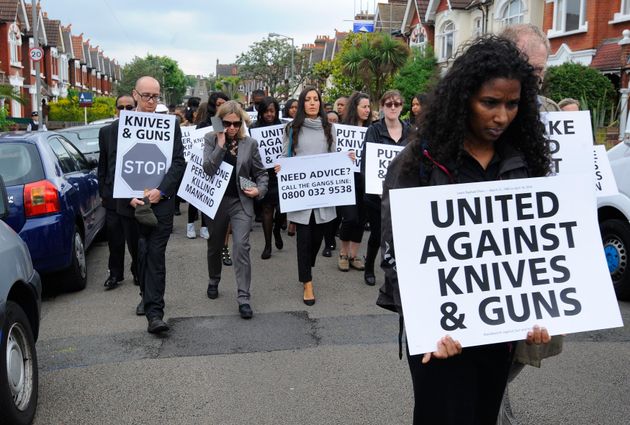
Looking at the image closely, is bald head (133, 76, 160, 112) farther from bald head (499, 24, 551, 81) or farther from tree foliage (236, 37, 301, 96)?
tree foliage (236, 37, 301, 96)

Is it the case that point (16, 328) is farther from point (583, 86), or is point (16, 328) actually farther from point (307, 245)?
point (583, 86)

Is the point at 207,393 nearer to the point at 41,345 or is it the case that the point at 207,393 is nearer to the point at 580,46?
the point at 41,345

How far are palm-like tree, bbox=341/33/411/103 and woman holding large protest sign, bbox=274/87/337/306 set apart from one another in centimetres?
2104

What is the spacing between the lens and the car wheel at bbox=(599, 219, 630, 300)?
652 cm

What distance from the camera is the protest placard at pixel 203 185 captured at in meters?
6.31

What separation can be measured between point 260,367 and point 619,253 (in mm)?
3992

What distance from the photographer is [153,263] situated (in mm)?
5613

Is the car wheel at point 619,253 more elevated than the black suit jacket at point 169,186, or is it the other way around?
the black suit jacket at point 169,186

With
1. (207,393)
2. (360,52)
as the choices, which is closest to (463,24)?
(360,52)

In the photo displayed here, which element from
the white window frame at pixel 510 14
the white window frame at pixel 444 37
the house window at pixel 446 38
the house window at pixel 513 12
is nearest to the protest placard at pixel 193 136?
the white window frame at pixel 510 14

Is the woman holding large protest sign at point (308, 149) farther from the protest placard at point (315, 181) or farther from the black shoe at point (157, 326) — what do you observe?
the black shoe at point (157, 326)

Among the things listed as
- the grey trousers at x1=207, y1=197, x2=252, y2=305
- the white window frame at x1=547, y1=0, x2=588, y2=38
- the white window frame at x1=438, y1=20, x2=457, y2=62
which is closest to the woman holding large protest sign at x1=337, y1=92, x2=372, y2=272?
the grey trousers at x1=207, y1=197, x2=252, y2=305

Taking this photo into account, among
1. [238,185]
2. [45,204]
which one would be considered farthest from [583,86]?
[45,204]

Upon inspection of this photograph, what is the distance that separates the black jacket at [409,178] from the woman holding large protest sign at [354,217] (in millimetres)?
5029
